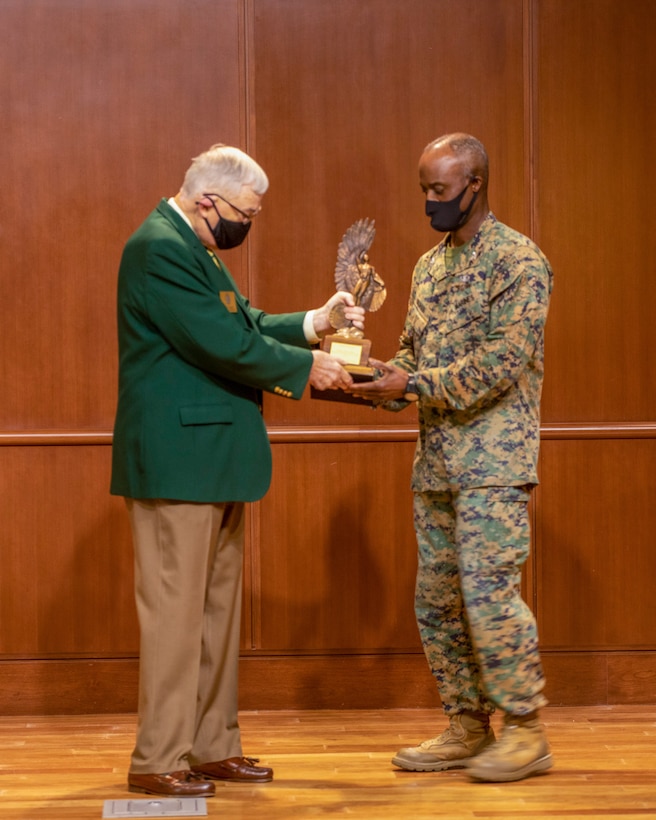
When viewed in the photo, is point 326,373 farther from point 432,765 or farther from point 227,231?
point 432,765

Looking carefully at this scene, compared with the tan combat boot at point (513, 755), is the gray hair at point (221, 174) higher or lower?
higher

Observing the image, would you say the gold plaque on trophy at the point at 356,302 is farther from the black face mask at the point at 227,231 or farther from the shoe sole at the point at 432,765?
the shoe sole at the point at 432,765

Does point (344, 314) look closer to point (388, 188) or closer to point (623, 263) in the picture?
point (388, 188)

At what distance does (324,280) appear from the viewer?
4207mm

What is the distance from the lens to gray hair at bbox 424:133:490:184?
10.8 feet

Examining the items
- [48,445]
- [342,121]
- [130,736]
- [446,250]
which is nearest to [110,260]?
[48,445]

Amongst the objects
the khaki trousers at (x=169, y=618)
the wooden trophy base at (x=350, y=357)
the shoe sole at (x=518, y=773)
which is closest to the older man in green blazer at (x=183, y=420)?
the khaki trousers at (x=169, y=618)

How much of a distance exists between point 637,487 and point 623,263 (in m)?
0.80

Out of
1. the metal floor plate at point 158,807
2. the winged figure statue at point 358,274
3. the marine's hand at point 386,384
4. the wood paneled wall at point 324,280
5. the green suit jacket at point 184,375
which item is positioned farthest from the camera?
the wood paneled wall at point 324,280

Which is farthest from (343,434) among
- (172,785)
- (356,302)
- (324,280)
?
(172,785)

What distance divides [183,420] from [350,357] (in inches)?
22.0

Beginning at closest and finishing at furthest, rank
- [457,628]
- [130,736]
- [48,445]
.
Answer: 1. [457,628]
2. [130,736]
3. [48,445]

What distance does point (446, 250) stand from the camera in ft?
11.3

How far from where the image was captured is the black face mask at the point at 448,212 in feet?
10.8
